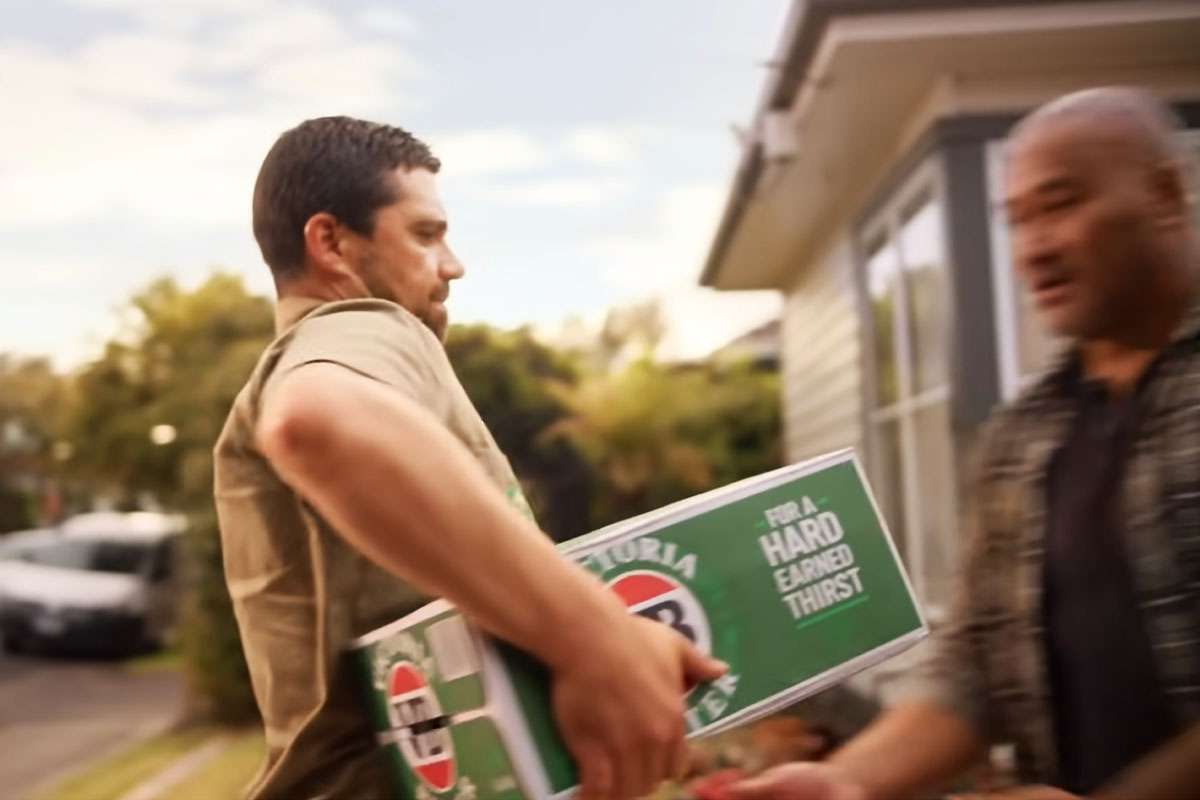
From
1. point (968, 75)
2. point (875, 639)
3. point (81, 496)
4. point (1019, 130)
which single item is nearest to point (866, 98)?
point (968, 75)

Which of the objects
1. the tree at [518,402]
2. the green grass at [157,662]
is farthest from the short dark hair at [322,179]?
the green grass at [157,662]

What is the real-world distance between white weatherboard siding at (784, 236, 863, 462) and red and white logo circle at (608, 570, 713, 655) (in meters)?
5.21

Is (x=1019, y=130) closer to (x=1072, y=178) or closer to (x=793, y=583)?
(x=1072, y=178)

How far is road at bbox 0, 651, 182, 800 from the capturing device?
6.10 m

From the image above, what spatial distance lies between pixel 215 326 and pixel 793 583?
3.43 feet

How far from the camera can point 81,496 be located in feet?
16.7

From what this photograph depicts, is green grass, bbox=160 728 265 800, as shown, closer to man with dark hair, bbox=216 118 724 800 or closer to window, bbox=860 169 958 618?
man with dark hair, bbox=216 118 724 800

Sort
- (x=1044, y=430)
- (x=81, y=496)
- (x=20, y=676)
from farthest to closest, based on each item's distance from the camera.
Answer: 1. (x=20, y=676)
2. (x=81, y=496)
3. (x=1044, y=430)

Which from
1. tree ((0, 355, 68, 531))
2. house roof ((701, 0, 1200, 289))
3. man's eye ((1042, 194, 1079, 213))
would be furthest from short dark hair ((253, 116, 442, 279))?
house roof ((701, 0, 1200, 289))

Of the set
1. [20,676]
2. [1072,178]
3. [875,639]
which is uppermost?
[20,676]

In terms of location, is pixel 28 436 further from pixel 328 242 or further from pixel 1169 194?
pixel 1169 194

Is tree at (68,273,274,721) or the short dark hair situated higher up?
tree at (68,273,274,721)

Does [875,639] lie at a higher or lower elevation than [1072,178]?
lower

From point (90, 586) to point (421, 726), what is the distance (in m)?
8.59
